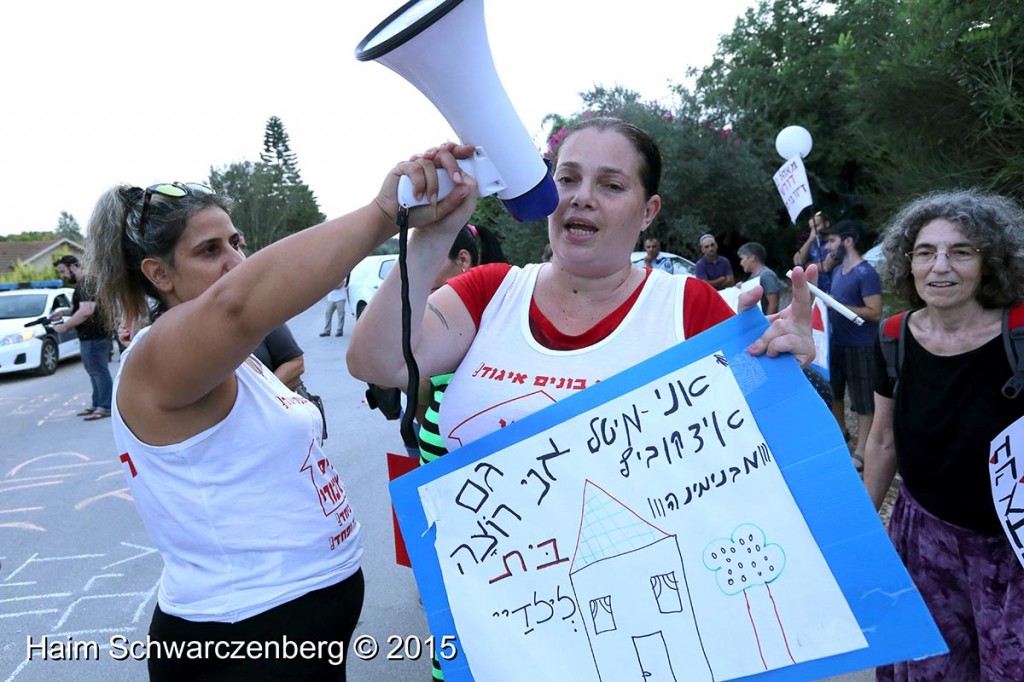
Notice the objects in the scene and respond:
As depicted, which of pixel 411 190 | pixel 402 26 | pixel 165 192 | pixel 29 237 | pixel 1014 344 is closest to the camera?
pixel 402 26

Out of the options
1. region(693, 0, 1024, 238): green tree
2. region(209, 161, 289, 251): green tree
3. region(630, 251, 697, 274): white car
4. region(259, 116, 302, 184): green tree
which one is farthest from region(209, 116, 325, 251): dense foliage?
region(693, 0, 1024, 238): green tree

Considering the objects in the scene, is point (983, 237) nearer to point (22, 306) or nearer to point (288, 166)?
point (22, 306)

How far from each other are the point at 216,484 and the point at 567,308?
911mm

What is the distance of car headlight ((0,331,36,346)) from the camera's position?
11.5m

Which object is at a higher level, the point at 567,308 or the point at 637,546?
the point at 567,308

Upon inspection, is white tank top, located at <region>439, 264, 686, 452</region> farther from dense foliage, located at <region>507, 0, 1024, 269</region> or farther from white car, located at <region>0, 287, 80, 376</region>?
white car, located at <region>0, 287, 80, 376</region>

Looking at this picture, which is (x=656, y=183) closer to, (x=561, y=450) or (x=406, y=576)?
(x=561, y=450)

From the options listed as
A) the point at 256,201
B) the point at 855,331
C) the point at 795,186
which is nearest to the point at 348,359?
the point at 855,331

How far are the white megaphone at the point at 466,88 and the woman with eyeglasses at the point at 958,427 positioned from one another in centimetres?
159

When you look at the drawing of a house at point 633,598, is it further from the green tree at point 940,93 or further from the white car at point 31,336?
the white car at point 31,336

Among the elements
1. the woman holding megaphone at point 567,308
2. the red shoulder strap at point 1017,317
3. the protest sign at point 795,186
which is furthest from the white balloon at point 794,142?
the woman holding megaphone at point 567,308

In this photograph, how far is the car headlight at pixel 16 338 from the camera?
11.5 meters

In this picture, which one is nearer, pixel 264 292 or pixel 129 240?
pixel 264 292

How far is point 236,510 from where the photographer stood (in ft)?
5.23
